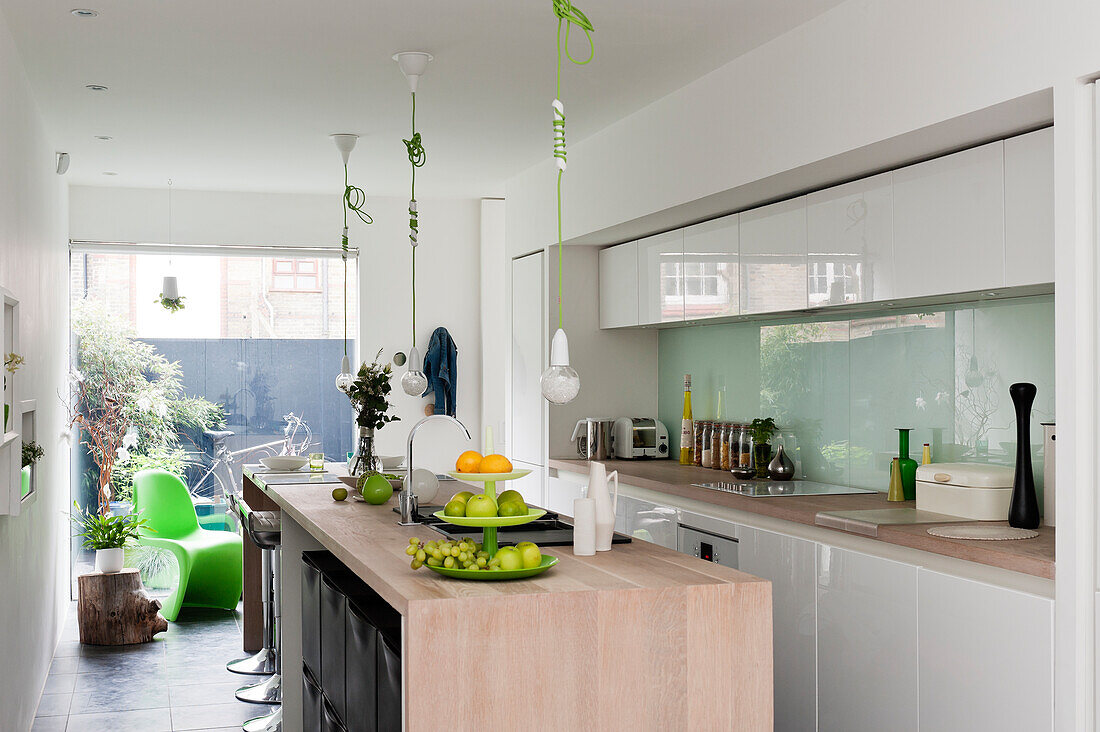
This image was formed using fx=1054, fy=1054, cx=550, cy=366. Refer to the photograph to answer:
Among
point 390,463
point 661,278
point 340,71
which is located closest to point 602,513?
point 340,71

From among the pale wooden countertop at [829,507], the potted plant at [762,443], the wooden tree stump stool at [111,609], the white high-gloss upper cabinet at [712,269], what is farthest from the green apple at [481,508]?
the wooden tree stump stool at [111,609]

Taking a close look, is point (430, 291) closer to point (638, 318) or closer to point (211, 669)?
point (638, 318)

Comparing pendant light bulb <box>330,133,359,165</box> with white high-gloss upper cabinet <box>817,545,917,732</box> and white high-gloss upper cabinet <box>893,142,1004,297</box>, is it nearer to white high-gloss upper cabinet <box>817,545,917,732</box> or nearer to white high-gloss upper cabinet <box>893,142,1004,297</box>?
white high-gloss upper cabinet <box>893,142,1004,297</box>

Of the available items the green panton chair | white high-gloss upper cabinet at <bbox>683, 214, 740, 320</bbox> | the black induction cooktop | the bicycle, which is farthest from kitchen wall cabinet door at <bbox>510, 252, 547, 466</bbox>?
the black induction cooktop

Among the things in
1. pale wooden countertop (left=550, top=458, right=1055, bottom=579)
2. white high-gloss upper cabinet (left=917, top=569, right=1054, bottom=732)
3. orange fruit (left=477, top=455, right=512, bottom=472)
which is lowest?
white high-gloss upper cabinet (left=917, top=569, right=1054, bottom=732)

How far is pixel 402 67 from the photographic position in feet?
Result: 13.7

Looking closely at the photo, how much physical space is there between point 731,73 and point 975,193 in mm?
1288

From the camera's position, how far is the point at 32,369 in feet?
15.2

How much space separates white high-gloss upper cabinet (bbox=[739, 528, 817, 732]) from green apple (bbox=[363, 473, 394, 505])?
1.40 meters

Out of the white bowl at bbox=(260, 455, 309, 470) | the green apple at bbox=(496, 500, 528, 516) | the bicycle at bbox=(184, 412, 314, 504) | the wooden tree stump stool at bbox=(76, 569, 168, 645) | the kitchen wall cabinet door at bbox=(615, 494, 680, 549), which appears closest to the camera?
the green apple at bbox=(496, 500, 528, 516)

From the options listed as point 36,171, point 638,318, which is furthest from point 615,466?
point 36,171

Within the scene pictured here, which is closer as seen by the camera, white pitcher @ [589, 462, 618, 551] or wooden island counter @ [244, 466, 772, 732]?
wooden island counter @ [244, 466, 772, 732]

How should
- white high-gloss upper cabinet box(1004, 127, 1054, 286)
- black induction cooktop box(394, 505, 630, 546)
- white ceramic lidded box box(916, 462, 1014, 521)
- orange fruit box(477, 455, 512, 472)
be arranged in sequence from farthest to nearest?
white ceramic lidded box box(916, 462, 1014, 521) → black induction cooktop box(394, 505, 630, 546) → white high-gloss upper cabinet box(1004, 127, 1054, 286) → orange fruit box(477, 455, 512, 472)

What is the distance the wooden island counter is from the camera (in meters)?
2.21
